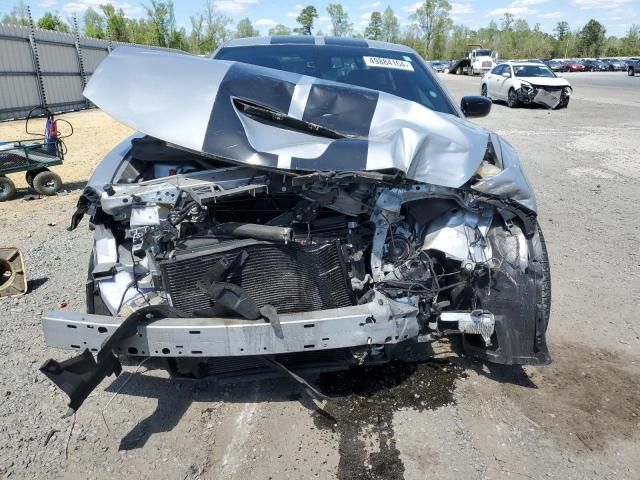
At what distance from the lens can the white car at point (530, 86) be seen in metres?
18.1

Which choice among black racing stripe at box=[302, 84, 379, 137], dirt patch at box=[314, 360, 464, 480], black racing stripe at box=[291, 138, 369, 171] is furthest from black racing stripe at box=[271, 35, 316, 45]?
dirt patch at box=[314, 360, 464, 480]

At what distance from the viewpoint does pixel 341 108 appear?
2754mm

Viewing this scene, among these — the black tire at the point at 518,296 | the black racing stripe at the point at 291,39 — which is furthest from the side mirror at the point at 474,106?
the black tire at the point at 518,296

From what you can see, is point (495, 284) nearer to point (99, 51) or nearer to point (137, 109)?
point (137, 109)

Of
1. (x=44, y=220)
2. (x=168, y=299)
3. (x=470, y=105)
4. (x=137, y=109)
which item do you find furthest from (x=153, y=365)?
(x=44, y=220)

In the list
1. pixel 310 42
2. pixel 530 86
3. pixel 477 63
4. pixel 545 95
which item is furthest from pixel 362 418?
pixel 477 63

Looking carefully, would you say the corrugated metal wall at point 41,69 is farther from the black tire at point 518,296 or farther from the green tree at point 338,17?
the green tree at point 338,17

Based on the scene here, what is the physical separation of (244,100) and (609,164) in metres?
8.73

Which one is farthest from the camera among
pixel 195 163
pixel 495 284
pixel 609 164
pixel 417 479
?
pixel 609 164

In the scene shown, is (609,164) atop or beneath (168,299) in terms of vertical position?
beneath

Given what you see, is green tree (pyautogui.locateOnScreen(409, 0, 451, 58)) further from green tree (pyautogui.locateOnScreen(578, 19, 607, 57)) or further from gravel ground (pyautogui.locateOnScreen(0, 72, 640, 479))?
gravel ground (pyautogui.locateOnScreen(0, 72, 640, 479))

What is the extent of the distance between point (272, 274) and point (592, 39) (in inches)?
3732

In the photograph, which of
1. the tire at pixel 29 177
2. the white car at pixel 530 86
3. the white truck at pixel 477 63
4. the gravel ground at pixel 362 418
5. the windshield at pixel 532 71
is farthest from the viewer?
the white truck at pixel 477 63

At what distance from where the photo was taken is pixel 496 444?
2.57 m
